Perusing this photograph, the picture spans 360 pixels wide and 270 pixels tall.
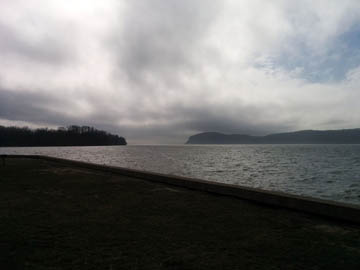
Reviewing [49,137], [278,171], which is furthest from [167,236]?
[49,137]

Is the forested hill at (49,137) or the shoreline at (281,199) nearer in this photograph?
the shoreline at (281,199)

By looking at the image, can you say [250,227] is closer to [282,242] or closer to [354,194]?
[282,242]

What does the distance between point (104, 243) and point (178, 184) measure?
5457 millimetres

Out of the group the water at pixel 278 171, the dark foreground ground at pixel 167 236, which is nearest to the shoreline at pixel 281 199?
the dark foreground ground at pixel 167 236

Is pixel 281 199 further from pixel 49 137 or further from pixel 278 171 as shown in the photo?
pixel 49 137

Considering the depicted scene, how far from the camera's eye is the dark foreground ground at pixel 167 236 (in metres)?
2.77

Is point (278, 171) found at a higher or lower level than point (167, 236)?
lower

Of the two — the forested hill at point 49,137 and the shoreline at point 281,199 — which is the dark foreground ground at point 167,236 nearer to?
the shoreline at point 281,199

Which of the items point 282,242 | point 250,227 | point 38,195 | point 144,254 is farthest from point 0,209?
point 282,242

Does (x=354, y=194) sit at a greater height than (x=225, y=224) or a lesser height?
lesser

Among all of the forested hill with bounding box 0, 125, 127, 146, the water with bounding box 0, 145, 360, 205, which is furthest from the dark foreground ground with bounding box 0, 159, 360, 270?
the forested hill with bounding box 0, 125, 127, 146

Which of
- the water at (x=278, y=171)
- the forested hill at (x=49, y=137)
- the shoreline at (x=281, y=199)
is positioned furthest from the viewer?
the forested hill at (x=49, y=137)

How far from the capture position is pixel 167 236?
11.7ft

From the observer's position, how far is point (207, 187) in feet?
24.3
